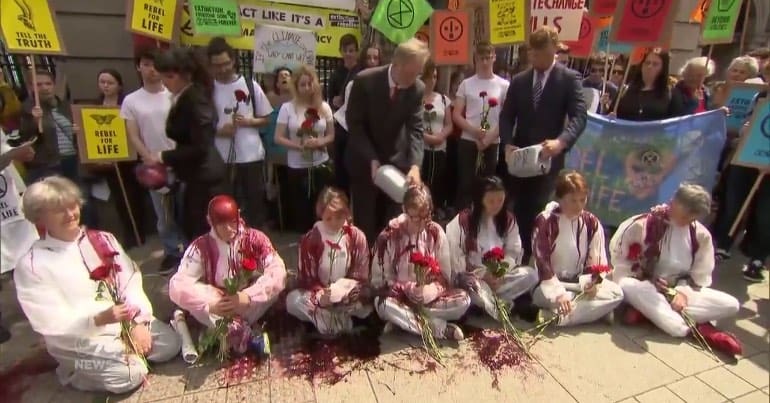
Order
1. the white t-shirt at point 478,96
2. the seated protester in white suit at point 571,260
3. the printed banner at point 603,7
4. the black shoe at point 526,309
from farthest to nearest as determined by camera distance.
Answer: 1. the printed banner at point 603,7
2. the white t-shirt at point 478,96
3. the black shoe at point 526,309
4. the seated protester in white suit at point 571,260

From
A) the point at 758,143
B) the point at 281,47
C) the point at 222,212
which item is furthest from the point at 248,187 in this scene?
the point at 758,143

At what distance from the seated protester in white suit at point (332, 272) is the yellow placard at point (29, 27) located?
2708 mm

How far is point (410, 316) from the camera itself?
3.26 meters

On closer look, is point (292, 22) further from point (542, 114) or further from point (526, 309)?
point (526, 309)

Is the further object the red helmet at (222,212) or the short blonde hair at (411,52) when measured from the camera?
the short blonde hair at (411,52)

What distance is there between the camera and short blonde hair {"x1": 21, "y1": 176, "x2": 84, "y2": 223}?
2.57 meters

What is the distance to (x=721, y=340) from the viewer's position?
10.6 feet

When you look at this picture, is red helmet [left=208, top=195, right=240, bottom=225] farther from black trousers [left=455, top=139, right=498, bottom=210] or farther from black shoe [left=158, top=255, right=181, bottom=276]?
black trousers [left=455, top=139, right=498, bottom=210]

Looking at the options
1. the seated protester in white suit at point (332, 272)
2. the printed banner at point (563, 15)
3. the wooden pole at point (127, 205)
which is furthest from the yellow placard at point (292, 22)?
the seated protester in white suit at point (332, 272)

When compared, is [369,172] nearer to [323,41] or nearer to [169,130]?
[169,130]

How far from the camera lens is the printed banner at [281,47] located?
4969mm

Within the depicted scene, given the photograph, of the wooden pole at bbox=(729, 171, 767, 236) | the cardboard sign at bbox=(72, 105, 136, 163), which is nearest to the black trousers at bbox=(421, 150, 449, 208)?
the wooden pole at bbox=(729, 171, 767, 236)

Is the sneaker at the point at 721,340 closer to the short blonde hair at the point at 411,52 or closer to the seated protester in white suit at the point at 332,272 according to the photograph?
the seated protester in white suit at the point at 332,272

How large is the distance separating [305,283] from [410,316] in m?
0.79
